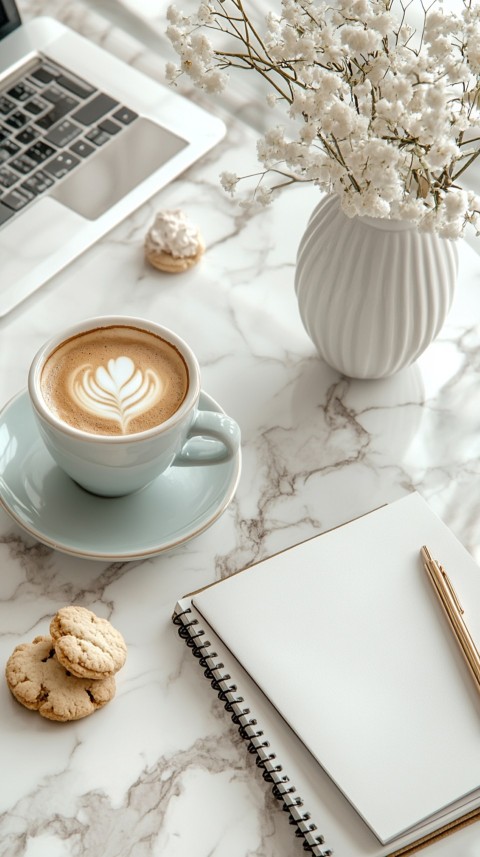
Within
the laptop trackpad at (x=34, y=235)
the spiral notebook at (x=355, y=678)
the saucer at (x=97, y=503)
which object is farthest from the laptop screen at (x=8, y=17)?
the spiral notebook at (x=355, y=678)

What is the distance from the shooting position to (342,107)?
2.09 ft

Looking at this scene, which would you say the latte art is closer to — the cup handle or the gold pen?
the cup handle

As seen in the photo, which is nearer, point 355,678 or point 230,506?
point 355,678

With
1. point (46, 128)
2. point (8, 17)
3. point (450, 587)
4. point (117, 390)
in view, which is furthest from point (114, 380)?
point (8, 17)

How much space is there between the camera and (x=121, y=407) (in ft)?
2.61

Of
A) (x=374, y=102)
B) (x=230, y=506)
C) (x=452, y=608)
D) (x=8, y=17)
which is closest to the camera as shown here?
(x=374, y=102)

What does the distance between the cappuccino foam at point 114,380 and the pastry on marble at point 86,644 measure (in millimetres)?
153

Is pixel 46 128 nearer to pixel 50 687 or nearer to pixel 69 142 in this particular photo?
pixel 69 142

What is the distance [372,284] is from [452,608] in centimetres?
29

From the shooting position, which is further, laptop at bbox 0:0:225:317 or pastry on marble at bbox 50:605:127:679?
laptop at bbox 0:0:225:317

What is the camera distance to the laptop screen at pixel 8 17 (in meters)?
1.19

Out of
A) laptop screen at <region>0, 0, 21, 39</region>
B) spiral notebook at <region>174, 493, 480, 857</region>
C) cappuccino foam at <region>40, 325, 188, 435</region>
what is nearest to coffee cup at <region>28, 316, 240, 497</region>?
cappuccino foam at <region>40, 325, 188, 435</region>

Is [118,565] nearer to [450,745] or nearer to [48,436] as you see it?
[48,436]

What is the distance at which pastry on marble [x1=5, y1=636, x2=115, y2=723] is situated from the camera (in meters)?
0.72
